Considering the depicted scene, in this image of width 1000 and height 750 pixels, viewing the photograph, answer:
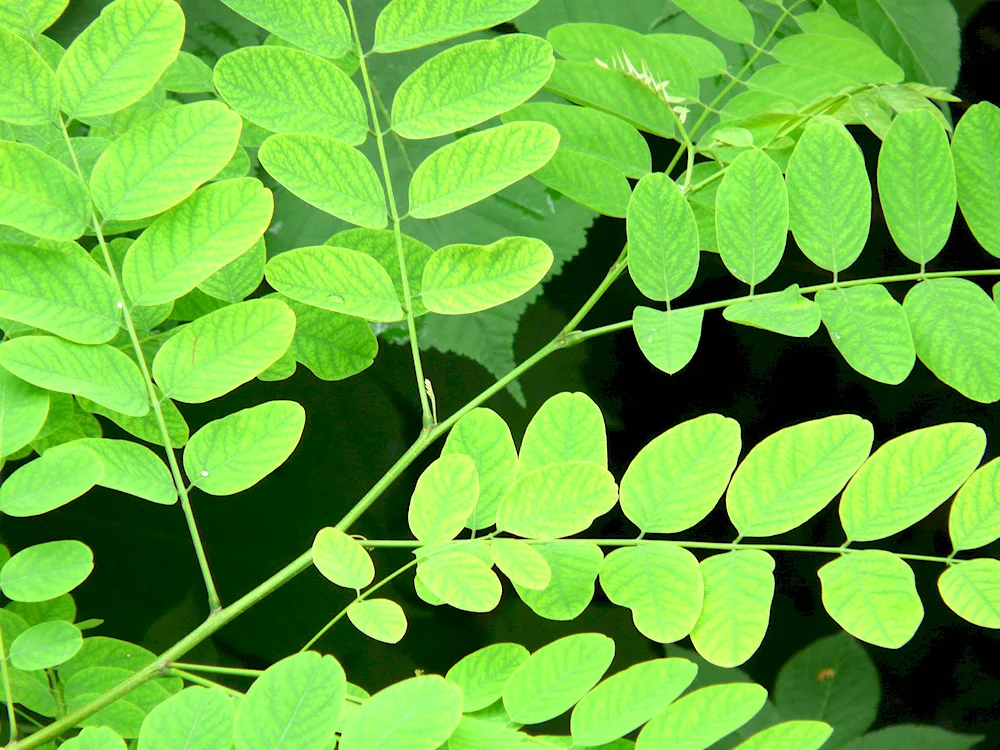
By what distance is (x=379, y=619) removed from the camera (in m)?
0.48

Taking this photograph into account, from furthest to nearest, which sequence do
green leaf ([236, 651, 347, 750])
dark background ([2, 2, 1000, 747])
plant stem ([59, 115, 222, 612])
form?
dark background ([2, 2, 1000, 747]) → plant stem ([59, 115, 222, 612]) → green leaf ([236, 651, 347, 750])

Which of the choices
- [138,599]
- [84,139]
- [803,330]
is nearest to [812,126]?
[803,330]

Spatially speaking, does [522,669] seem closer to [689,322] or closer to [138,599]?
[689,322]

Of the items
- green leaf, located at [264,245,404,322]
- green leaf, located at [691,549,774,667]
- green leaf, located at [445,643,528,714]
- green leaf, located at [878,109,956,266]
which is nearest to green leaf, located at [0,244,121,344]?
green leaf, located at [264,245,404,322]

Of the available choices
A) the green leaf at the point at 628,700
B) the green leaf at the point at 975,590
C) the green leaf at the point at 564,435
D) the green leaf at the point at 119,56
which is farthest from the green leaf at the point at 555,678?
the green leaf at the point at 119,56

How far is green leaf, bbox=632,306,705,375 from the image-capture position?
1.72ft

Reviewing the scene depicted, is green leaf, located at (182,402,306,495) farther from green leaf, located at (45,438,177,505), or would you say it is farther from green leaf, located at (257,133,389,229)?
green leaf, located at (257,133,389,229)

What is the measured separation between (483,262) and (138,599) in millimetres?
570

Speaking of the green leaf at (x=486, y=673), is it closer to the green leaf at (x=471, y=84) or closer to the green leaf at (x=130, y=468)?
the green leaf at (x=130, y=468)

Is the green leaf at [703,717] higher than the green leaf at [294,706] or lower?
lower

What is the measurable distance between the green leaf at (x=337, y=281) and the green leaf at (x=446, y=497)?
0.12m

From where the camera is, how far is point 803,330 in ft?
1.71

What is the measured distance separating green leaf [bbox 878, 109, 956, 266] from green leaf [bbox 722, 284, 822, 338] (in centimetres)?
10

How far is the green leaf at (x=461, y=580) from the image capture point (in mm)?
469
